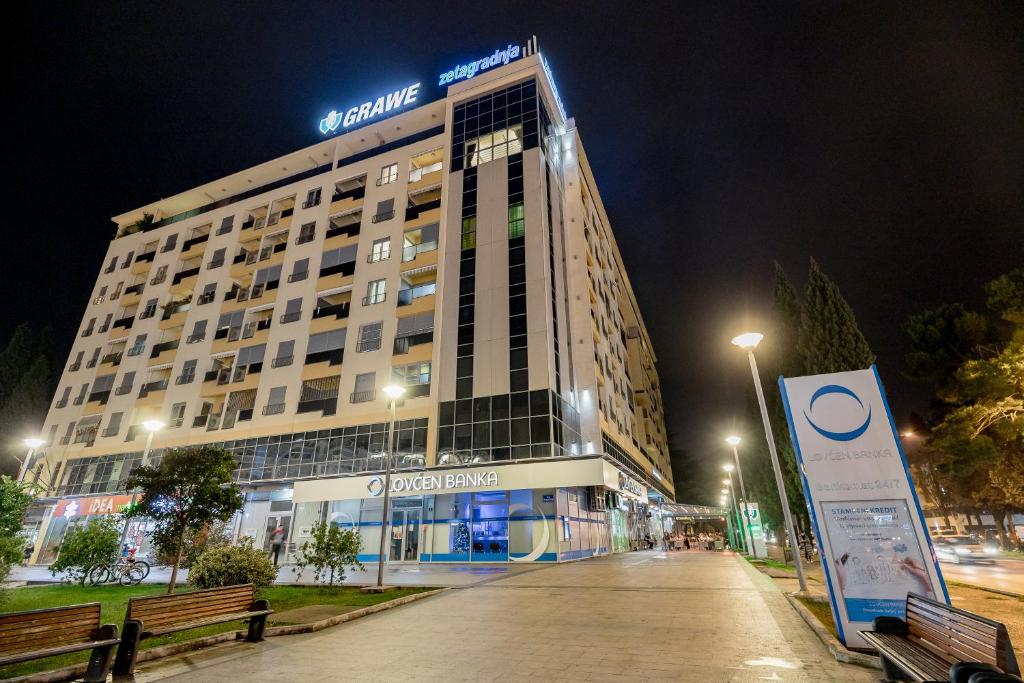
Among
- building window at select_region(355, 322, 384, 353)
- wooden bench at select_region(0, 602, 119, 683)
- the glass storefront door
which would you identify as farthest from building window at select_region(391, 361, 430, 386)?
wooden bench at select_region(0, 602, 119, 683)

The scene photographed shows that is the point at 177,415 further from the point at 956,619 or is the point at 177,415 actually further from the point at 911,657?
the point at 956,619

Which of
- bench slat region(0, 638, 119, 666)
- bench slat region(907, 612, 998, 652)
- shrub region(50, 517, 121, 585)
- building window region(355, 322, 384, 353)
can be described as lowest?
bench slat region(0, 638, 119, 666)

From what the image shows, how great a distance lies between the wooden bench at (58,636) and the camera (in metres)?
5.03

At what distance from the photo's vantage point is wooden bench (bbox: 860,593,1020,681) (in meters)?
3.61

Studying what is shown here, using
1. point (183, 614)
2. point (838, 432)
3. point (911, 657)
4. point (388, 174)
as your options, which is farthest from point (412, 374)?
point (911, 657)

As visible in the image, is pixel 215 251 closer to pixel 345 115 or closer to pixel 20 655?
pixel 345 115

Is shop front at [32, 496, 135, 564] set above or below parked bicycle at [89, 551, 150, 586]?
above

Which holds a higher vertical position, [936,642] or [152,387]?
[152,387]

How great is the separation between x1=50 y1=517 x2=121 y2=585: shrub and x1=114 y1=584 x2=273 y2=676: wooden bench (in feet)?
41.9

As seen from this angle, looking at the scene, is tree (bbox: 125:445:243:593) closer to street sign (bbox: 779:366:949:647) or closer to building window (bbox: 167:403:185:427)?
street sign (bbox: 779:366:949:647)

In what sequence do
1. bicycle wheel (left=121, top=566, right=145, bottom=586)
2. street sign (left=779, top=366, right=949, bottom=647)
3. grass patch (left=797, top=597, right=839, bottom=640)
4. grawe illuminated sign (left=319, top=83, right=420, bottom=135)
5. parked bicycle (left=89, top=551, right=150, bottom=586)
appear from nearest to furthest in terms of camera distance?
street sign (left=779, top=366, right=949, bottom=647) → grass patch (left=797, top=597, right=839, bottom=640) → parked bicycle (left=89, top=551, right=150, bottom=586) → bicycle wheel (left=121, top=566, right=145, bottom=586) → grawe illuminated sign (left=319, top=83, right=420, bottom=135)

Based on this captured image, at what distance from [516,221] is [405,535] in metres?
19.7

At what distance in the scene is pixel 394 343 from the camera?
30250mm

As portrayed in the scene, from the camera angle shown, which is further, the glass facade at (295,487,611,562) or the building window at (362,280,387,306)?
the building window at (362,280,387,306)
